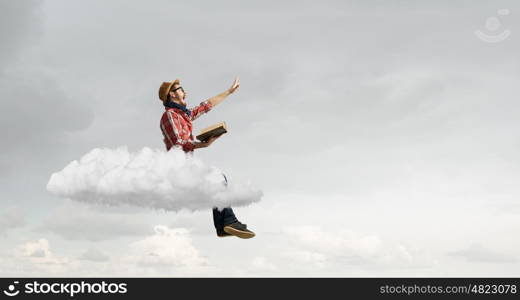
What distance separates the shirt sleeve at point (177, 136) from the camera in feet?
39.0

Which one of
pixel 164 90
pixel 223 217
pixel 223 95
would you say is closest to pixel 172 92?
pixel 164 90

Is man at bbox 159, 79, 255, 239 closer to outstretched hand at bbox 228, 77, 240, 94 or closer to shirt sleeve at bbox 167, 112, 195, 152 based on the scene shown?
shirt sleeve at bbox 167, 112, 195, 152

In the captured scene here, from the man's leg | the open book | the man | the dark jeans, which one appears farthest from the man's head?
the dark jeans

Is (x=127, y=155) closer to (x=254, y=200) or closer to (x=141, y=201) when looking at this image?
(x=141, y=201)

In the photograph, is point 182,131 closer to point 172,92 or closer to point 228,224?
point 172,92

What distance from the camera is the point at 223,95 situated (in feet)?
42.9

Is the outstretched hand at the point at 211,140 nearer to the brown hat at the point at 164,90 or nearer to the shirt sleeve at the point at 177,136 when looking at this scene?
the shirt sleeve at the point at 177,136

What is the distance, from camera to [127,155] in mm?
11875

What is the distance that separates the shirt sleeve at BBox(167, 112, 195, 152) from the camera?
1188cm

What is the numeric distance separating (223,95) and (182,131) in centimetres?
162

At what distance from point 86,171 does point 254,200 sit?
3.67 metres

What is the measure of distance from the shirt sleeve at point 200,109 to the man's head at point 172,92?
34 cm

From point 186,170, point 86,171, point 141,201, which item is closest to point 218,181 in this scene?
point 186,170

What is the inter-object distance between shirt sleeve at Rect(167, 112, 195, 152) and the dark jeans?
1.50 metres
